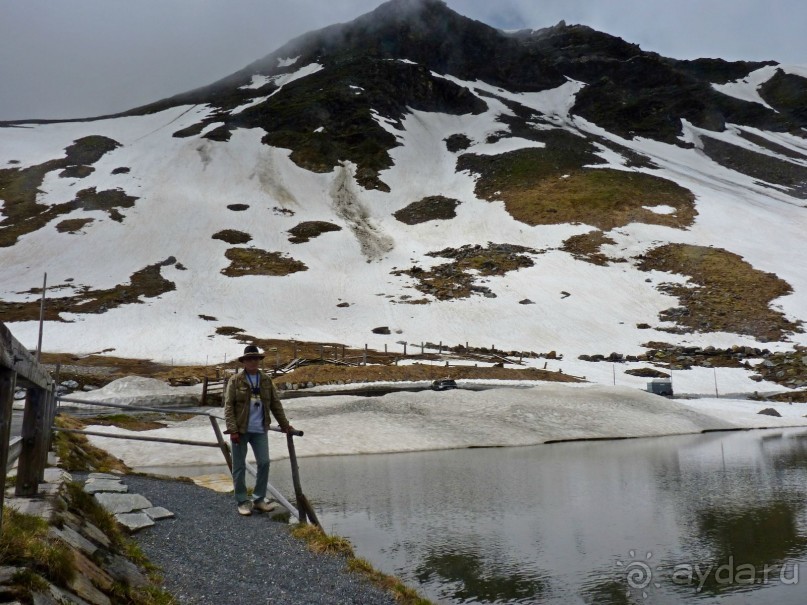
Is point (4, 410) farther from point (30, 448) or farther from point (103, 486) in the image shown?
point (103, 486)

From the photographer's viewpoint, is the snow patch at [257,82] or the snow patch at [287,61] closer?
the snow patch at [257,82]

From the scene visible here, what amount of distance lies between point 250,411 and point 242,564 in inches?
114

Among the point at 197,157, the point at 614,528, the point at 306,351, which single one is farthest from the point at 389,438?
the point at 197,157

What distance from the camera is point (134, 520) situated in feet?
29.4

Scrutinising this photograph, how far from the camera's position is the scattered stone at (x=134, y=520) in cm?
866

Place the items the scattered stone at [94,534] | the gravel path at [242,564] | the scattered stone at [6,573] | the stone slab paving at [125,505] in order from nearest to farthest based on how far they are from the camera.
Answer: the scattered stone at [6,573], the scattered stone at [94,534], the gravel path at [242,564], the stone slab paving at [125,505]

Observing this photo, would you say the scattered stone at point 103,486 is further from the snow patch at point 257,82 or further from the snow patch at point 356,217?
the snow patch at point 257,82

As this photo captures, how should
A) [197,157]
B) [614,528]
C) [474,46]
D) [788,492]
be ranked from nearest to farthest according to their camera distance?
[614,528]
[788,492]
[197,157]
[474,46]

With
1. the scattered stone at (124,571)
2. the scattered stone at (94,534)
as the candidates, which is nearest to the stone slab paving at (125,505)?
the scattered stone at (94,534)

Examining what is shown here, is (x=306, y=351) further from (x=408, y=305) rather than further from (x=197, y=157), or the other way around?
(x=197, y=157)

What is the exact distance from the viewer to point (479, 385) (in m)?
34.0

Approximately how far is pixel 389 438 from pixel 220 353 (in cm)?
2812

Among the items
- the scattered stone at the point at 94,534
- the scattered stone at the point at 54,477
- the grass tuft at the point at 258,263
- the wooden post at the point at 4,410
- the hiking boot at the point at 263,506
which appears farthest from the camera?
the grass tuft at the point at 258,263

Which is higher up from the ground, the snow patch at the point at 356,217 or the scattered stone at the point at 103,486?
the snow patch at the point at 356,217
